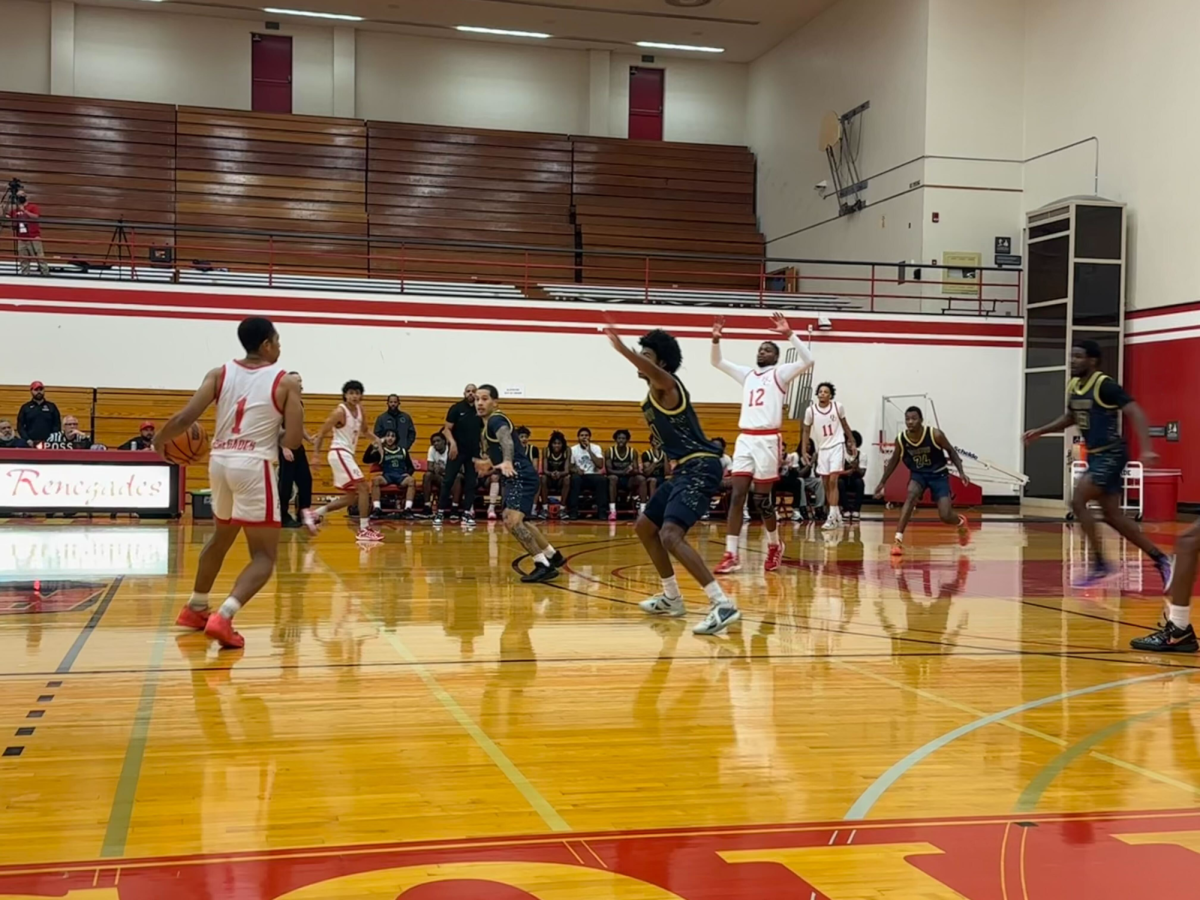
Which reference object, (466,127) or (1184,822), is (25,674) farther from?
(466,127)

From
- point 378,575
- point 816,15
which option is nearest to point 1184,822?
point 378,575

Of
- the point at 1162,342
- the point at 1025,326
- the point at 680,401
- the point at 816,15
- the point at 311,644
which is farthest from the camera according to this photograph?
the point at 816,15

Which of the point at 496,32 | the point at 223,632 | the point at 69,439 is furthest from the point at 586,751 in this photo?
the point at 496,32

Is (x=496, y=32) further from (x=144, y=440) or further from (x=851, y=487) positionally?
(x=144, y=440)

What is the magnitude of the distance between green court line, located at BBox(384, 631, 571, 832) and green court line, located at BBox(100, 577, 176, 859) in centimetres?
126

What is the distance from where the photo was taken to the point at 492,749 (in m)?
4.81

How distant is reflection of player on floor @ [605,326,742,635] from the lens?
762 cm

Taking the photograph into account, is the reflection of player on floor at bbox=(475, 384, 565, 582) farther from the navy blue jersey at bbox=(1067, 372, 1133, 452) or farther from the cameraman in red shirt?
the cameraman in red shirt

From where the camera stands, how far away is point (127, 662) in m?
6.46

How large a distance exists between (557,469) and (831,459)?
14.1 feet

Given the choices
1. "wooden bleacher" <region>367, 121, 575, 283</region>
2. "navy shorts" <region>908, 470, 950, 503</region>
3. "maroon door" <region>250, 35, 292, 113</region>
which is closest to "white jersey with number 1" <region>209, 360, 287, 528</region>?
"navy shorts" <region>908, 470, 950, 503</region>

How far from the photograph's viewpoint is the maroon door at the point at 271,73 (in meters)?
29.5

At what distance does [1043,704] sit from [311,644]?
401 cm

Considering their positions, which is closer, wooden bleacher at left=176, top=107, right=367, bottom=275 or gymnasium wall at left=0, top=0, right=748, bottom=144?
wooden bleacher at left=176, top=107, right=367, bottom=275
